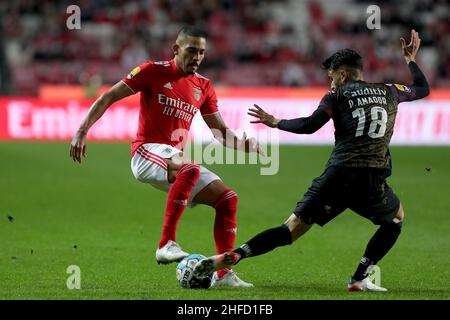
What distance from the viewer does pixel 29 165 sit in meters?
17.4

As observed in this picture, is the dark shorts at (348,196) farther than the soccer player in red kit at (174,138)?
No

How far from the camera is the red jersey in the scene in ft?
23.9

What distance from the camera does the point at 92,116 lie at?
6977 millimetres

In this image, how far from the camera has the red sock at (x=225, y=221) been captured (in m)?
7.21

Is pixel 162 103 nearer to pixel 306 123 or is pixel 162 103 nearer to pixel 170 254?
pixel 170 254

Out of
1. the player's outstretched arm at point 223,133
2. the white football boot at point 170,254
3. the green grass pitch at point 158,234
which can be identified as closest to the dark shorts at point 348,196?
the green grass pitch at point 158,234

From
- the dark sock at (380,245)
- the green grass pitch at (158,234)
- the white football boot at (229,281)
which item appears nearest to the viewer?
the dark sock at (380,245)

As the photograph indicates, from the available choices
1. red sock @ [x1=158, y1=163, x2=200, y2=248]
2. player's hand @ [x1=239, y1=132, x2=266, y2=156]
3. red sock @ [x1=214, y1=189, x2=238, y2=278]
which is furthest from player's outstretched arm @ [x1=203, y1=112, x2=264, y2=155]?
red sock @ [x1=158, y1=163, x2=200, y2=248]

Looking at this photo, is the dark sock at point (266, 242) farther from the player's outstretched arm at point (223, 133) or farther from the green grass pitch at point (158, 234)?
→ the player's outstretched arm at point (223, 133)

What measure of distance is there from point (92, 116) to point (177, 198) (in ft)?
3.17

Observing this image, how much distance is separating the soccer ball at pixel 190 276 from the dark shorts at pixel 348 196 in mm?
900

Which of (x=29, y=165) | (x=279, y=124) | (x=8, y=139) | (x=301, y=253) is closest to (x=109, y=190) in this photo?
(x=29, y=165)

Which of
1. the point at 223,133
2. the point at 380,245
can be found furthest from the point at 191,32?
the point at 380,245

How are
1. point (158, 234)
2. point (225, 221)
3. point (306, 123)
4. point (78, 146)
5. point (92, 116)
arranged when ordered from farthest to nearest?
point (158, 234)
point (225, 221)
point (92, 116)
point (78, 146)
point (306, 123)
